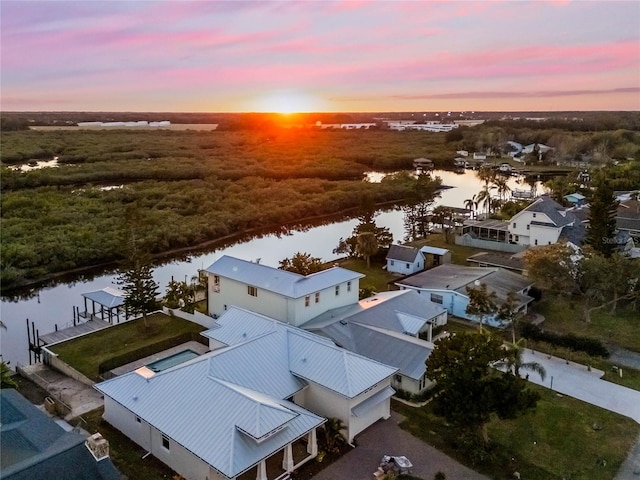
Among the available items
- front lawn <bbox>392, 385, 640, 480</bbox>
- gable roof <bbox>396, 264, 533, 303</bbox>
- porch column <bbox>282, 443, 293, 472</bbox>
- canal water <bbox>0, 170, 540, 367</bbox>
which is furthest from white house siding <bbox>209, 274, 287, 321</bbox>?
gable roof <bbox>396, 264, 533, 303</bbox>

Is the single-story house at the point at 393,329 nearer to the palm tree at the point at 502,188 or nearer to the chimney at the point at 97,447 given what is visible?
the chimney at the point at 97,447

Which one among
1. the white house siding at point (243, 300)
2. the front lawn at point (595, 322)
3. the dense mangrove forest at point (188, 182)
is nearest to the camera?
the white house siding at point (243, 300)

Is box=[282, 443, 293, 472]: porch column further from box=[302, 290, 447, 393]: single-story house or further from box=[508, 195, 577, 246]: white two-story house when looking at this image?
box=[508, 195, 577, 246]: white two-story house

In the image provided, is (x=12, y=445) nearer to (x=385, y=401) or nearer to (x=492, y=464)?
(x=385, y=401)

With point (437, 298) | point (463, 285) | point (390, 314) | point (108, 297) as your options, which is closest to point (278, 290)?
point (390, 314)

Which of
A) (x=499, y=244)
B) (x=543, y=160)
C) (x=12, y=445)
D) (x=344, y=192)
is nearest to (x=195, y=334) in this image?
(x=12, y=445)

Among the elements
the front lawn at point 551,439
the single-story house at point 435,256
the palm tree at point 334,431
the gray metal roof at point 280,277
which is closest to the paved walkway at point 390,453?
the front lawn at point 551,439

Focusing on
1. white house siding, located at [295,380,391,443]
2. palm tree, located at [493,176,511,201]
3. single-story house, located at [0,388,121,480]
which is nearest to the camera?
single-story house, located at [0,388,121,480]
